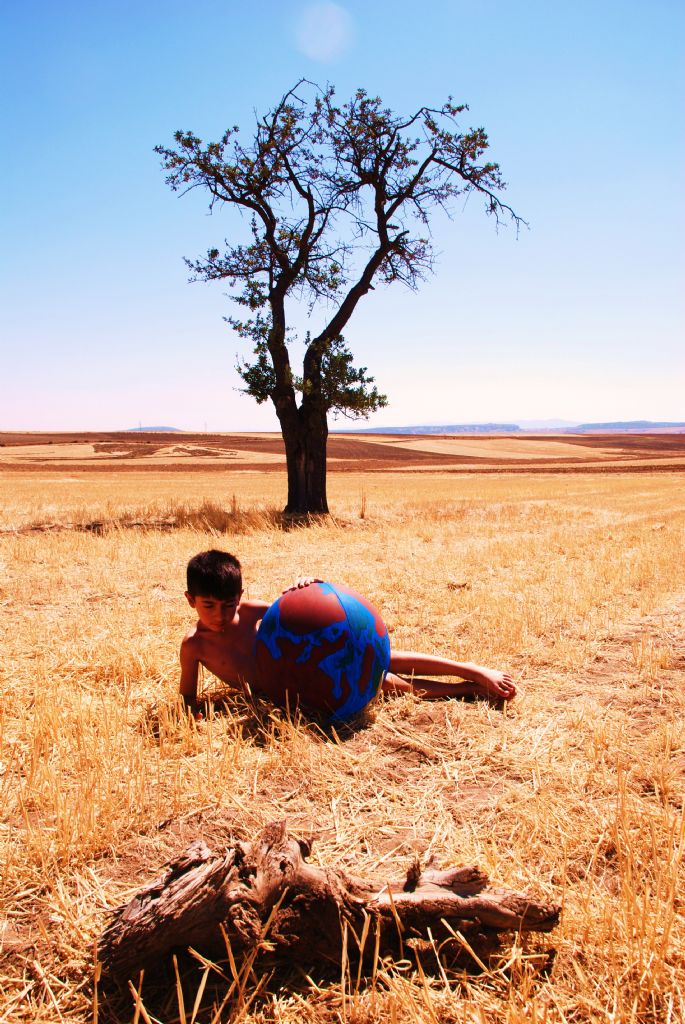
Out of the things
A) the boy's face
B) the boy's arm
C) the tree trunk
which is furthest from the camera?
the tree trunk

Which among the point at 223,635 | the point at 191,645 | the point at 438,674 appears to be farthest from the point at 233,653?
the point at 438,674

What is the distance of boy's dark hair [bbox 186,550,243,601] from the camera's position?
4508 millimetres

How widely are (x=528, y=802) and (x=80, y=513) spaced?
50.6 ft

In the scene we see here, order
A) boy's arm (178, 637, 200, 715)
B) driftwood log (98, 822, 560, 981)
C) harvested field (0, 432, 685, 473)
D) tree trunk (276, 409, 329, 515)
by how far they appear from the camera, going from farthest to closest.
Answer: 1. harvested field (0, 432, 685, 473)
2. tree trunk (276, 409, 329, 515)
3. boy's arm (178, 637, 200, 715)
4. driftwood log (98, 822, 560, 981)

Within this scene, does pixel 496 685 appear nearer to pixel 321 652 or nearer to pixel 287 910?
pixel 321 652

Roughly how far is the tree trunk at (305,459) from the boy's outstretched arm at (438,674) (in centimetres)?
1216

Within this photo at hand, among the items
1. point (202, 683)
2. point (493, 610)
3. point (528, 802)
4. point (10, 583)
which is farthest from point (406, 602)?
point (10, 583)

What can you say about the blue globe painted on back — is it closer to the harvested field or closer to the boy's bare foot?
the boy's bare foot

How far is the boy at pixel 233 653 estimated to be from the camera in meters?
4.55

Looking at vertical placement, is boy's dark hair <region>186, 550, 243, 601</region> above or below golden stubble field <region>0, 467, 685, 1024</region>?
above

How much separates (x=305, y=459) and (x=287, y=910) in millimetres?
15234

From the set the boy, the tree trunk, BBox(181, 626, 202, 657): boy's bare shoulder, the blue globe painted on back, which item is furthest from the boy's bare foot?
the tree trunk

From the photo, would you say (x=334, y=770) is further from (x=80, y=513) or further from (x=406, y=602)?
(x=80, y=513)

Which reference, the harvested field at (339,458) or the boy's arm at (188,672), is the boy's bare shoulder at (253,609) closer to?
the boy's arm at (188,672)
